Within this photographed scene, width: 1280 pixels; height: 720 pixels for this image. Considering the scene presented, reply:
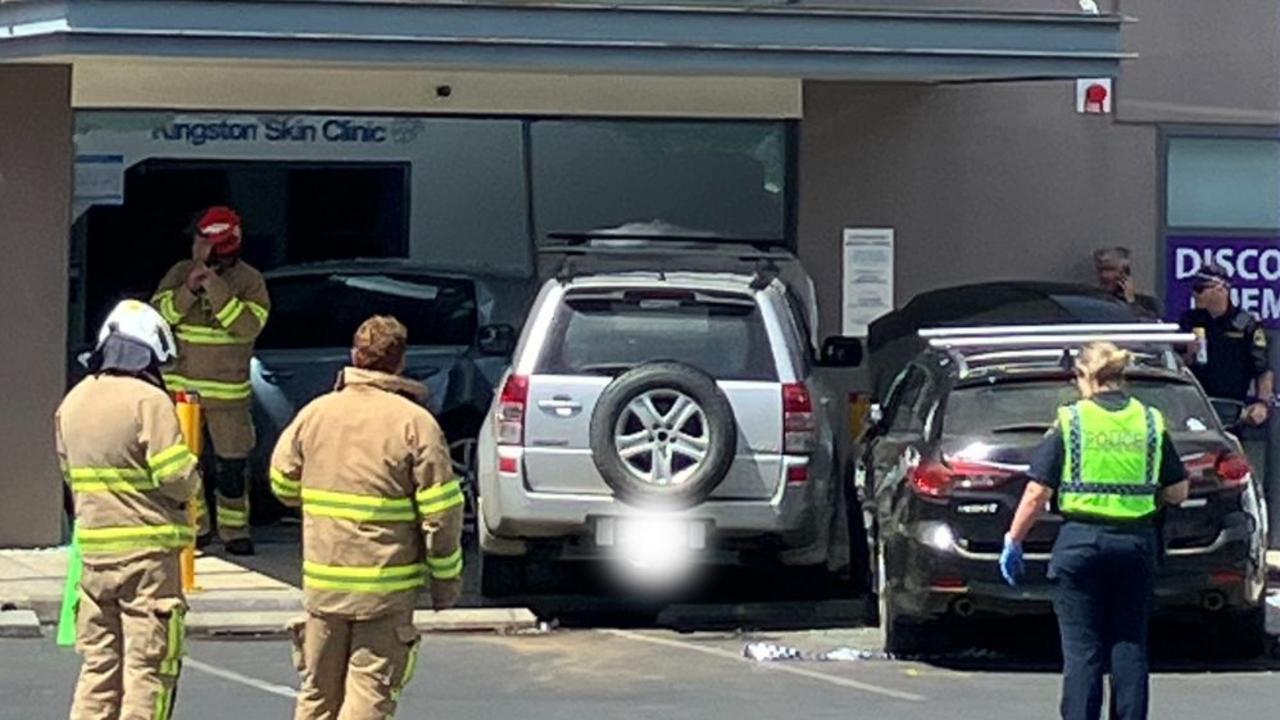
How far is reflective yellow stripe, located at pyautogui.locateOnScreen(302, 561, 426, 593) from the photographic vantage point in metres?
8.82

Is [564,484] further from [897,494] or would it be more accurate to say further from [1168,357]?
[1168,357]

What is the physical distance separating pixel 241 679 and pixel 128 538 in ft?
11.0

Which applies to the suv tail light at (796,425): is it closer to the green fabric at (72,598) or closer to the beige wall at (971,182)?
the beige wall at (971,182)

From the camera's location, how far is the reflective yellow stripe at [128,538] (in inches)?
363

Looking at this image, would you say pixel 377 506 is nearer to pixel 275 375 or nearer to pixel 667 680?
pixel 667 680

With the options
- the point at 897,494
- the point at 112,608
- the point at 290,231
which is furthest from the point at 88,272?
the point at 112,608

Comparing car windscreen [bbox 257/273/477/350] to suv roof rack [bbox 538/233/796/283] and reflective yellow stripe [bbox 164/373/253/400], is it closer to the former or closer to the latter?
suv roof rack [bbox 538/233/796/283]

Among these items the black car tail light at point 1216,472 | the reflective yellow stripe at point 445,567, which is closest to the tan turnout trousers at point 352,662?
the reflective yellow stripe at point 445,567

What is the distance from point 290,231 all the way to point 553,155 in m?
1.76

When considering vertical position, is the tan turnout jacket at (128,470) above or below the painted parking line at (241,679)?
above

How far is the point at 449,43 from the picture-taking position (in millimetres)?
14039

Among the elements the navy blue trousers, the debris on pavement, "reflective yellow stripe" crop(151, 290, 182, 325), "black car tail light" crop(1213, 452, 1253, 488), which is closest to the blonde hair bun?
the navy blue trousers

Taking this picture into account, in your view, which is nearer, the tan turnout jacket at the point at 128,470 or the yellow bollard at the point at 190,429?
the tan turnout jacket at the point at 128,470

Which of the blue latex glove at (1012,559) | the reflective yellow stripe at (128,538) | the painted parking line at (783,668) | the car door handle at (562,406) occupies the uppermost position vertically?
the car door handle at (562,406)
